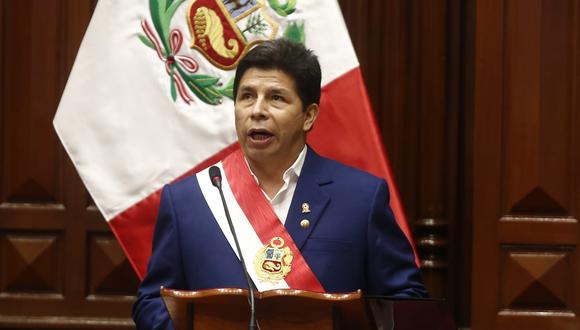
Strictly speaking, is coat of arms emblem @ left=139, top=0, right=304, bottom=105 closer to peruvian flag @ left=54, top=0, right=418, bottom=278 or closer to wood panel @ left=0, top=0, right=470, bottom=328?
peruvian flag @ left=54, top=0, right=418, bottom=278

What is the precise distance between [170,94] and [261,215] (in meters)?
0.71

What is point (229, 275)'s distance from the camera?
87.6 inches

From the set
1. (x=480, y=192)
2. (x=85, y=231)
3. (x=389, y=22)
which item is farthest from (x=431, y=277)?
(x=85, y=231)

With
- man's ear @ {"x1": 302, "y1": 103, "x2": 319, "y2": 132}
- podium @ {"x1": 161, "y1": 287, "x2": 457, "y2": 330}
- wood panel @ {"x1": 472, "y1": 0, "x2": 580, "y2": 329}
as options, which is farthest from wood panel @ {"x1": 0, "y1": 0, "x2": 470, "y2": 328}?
podium @ {"x1": 161, "y1": 287, "x2": 457, "y2": 330}

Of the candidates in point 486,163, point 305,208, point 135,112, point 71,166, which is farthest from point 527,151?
point 71,166

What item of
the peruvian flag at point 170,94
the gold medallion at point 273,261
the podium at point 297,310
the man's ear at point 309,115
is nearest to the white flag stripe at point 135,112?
the peruvian flag at point 170,94

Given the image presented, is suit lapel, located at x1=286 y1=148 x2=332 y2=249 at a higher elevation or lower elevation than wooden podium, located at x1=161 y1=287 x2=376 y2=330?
higher

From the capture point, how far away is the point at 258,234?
226cm

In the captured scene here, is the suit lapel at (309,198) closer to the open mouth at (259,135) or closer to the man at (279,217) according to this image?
the man at (279,217)

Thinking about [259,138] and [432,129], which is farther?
[432,129]

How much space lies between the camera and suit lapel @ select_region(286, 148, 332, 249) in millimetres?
2270

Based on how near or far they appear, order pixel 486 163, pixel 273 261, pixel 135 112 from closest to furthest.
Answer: pixel 273 261 < pixel 135 112 < pixel 486 163

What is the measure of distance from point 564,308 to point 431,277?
44 cm

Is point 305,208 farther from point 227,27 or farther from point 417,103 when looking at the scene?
point 417,103
